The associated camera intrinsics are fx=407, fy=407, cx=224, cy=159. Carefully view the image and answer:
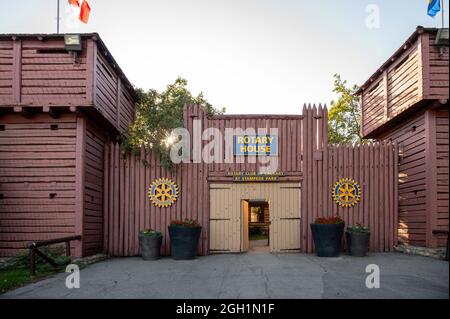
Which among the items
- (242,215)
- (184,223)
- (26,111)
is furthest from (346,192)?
(26,111)

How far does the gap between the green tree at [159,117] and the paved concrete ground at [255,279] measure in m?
3.82

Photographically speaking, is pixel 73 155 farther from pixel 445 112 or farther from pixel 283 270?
pixel 445 112

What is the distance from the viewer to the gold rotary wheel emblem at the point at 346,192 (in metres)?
13.6

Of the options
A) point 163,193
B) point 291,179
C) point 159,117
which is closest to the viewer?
point 163,193

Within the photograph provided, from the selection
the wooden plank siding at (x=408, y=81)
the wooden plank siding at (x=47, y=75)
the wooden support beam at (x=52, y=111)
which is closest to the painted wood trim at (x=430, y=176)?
the wooden plank siding at (x=408, y=81)

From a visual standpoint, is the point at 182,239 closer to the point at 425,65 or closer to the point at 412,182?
the point at 412,182

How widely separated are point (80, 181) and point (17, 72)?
3.78 metres

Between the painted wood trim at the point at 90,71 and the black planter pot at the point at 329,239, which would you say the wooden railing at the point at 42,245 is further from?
the black planter pot at the point at 329,239

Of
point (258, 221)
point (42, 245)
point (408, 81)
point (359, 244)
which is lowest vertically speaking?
point (258, 221)

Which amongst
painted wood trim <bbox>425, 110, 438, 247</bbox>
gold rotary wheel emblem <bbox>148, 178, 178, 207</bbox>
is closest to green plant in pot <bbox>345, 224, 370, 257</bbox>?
painted wood trim <bbox>425, 110, 438, 247</bbox>

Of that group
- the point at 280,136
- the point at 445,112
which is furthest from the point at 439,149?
the point at 280,136

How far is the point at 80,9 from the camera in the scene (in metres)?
13.1

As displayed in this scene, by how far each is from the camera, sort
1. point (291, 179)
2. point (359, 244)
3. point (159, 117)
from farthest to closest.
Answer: point (159, 117) → point (291, 179) → point (359, 244)

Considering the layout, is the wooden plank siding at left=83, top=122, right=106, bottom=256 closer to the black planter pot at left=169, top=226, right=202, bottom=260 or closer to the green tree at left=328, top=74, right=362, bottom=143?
the black planter pot at left=169, top=226, right=202, bottom=260
